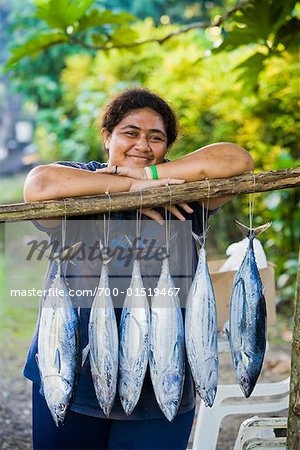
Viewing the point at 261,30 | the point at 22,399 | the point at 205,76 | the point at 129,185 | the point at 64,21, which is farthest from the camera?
the point at 205,76

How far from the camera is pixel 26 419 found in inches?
179

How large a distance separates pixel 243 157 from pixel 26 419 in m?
2.95

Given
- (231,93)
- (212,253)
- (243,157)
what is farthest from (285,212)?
(243,157)

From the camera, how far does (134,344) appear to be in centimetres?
207

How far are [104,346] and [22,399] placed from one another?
3.07m

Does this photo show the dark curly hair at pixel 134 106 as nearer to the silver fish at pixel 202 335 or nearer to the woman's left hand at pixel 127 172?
the woman's left hand at pixel 127 172

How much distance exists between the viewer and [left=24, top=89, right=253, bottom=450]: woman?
2141mm

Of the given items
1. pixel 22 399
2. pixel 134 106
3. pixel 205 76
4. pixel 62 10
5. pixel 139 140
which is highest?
pixel 205 76

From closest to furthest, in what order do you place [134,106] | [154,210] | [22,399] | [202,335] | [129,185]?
[202,335] < [129,185] < [154,210] < [134,106] < [22,399]

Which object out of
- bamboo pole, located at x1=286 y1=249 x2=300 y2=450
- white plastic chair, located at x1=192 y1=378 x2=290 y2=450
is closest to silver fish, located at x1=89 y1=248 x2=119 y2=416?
bamboo pole, located at x1=286 y1=249 x2=300 y2=450

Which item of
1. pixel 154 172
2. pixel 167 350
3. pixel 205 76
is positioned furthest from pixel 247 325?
pixel 205 76

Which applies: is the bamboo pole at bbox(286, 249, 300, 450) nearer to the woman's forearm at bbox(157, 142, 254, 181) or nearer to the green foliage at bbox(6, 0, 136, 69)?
the woman's forearm at bbox(157, 142, 254, 181)

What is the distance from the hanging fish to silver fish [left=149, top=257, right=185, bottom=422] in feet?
0.09

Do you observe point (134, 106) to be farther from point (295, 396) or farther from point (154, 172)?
point (295, 396)
